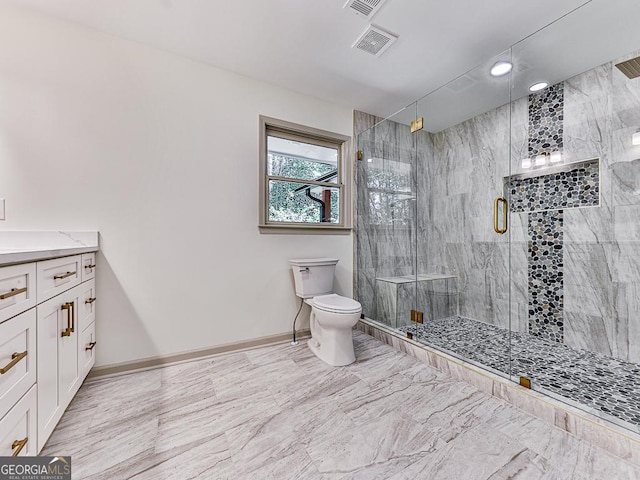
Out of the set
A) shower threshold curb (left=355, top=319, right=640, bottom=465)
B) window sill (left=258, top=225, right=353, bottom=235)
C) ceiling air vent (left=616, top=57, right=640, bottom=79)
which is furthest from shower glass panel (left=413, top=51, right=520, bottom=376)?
window sill (left=258, top=225, right=353, bottom=235)

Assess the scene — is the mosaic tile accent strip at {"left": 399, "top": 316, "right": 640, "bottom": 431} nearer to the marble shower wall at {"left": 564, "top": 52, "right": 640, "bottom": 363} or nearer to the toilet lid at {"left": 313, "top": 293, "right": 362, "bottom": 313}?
the marble shower wall at {"left": 564, "top": 52, "right": 640, "bottom": 363}

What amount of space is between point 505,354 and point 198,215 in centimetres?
262

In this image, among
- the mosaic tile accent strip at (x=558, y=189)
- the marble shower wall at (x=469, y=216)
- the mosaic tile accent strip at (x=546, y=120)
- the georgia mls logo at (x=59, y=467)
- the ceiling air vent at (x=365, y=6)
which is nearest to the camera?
the georgia mls logo at (x=59, y=467)

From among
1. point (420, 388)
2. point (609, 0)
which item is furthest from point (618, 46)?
point (420, 388)

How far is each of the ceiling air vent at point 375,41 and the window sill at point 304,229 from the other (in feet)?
4.92

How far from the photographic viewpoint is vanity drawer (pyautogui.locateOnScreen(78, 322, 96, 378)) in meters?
1.49

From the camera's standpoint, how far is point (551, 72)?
86.0 inches

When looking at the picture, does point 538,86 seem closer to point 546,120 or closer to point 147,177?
point 546,120

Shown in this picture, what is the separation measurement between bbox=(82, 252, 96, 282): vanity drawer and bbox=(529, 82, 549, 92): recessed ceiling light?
3614 mm

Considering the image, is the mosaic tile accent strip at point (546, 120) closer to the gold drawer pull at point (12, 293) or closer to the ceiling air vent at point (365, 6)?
the ceiling air vent at point (365, 6)

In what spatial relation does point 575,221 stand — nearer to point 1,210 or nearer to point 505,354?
point 505,354

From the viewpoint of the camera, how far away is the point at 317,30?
1796 mm

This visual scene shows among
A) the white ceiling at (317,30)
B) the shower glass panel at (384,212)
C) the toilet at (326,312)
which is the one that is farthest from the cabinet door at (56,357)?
the shower glass panel at (384,212)

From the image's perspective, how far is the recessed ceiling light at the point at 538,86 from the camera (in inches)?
89.5
